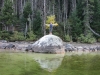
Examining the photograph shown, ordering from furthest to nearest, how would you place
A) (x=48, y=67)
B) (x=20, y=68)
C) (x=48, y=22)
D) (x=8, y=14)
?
1. (x=48, y=22)
2. (x=8, y=14)
3. (x=48, y=67)
4. (x=20, y=68)

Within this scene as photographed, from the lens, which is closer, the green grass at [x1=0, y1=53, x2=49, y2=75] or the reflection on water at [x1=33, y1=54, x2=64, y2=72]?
the green grass at [x1=0, y1=53, x2=49, y2=75]

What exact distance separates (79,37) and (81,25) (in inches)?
128

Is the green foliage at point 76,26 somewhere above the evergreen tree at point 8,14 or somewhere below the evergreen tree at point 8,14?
Result: below

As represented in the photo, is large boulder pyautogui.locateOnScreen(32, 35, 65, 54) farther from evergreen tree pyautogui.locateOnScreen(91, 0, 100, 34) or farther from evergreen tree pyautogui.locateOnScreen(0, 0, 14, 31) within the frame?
evergreen tree pyautogui.locateOnScreen(91, 0, 100, 34)

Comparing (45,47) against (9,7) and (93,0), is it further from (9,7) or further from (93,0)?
(93,0)

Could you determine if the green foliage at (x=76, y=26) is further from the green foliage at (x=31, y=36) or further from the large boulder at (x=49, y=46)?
the large boulder at (x=49, y=46)

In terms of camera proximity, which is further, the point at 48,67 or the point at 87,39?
the point at 87,39

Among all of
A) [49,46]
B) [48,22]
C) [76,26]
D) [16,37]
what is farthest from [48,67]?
[76,26]

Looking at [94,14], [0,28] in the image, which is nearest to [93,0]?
[94,14]

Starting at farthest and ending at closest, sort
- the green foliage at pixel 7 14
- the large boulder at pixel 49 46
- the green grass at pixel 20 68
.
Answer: the green foliage at pixel 7 14
the large boulder at pixel 49 46
the green grass at pixel 20 68

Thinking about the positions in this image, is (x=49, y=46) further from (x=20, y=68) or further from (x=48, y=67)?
(x=20, y=68)

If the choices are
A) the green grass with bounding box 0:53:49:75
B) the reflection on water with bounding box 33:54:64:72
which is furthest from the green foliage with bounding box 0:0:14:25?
the green grass with bounding box 0:53:49:75

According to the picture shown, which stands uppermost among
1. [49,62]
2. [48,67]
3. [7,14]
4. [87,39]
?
[7,14]

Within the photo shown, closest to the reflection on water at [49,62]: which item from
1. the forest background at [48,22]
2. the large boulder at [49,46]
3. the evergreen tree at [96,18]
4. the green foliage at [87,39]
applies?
the large boulder at [49,46]
